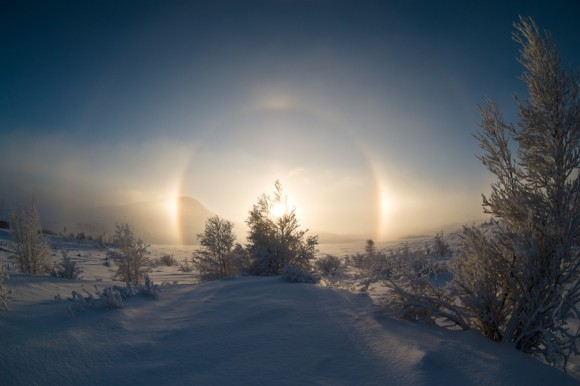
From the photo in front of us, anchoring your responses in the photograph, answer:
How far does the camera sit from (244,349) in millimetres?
2117

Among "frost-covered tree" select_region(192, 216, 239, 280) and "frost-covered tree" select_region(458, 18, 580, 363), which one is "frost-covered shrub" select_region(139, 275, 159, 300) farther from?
"frost-covered tree" select_region(192, 216, 239, 280)

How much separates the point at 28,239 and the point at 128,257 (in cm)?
284

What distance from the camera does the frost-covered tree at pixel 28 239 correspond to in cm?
849

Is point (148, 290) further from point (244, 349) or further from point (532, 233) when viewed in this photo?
point (532, 233)

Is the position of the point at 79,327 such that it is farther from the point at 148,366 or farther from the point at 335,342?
the point at 335,342

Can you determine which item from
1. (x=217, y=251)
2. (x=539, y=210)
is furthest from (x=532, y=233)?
(x=217, y=251)

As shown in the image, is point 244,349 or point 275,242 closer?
point 244,349

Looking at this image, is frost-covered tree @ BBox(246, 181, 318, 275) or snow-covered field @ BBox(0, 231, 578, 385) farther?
frost-covered tree @ BBox(246, 181, 318, 275)

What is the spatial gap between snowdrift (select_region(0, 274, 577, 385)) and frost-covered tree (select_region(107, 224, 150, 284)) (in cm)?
781

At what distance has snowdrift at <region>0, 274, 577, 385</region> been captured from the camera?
1763mm

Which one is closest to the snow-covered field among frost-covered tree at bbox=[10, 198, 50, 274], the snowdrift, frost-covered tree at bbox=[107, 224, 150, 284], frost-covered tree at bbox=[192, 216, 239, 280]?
the snowdrift

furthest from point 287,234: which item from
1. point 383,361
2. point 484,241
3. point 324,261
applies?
point 383,361

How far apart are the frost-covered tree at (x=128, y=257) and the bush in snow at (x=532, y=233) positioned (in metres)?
10.1

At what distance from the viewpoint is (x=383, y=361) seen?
6.60ft
